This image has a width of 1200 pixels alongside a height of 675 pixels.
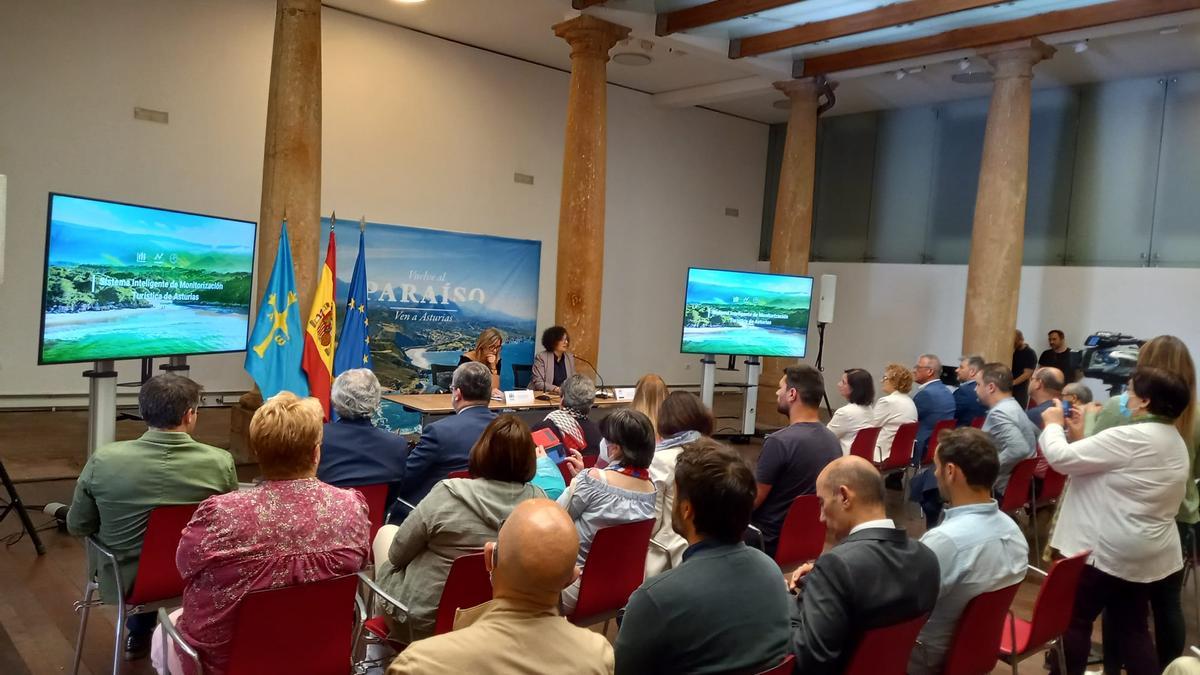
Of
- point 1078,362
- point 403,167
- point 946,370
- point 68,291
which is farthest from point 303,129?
point 1078,362

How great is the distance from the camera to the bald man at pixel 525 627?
1.42m

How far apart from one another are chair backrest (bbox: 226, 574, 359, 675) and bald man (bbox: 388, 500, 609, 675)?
72 cm

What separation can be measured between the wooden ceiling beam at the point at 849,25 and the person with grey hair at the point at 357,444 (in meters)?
6.07

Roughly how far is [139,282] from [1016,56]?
25.6 feet

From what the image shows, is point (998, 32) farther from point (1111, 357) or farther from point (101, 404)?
point (101, 404)

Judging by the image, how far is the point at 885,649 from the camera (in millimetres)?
2053

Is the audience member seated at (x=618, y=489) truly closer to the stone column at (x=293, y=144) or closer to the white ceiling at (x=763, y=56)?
the stone column at (x=293, y=144)

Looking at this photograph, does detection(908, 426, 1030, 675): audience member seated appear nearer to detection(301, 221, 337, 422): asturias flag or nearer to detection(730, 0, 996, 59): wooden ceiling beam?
detection(301, 221, 337, 422): asturias flag

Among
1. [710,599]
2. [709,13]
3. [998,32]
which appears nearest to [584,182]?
[709,13]

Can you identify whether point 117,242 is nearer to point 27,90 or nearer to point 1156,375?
point 27,90

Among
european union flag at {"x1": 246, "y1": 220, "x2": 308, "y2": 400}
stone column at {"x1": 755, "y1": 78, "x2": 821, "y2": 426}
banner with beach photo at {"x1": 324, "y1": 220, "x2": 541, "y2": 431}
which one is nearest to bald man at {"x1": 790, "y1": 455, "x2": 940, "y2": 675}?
european union flag at {"x1": 246, "y1": 220, "x2": 308, "y2": 400}

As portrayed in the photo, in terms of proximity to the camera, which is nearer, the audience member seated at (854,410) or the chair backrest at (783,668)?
the chair backrest at (783,668)

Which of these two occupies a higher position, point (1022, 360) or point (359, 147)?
point (359, 147)

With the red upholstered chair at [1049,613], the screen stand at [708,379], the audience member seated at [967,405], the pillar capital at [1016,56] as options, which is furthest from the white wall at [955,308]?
the red upholstered chair at [1049,613]
